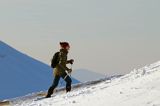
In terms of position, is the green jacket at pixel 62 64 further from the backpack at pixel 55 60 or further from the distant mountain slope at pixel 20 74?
the distant mountain slope at pixel 20 74

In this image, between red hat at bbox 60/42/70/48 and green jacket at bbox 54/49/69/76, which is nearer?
red hat at bbox 60/42/70/48

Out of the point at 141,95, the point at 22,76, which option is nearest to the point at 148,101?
the point at 141,95

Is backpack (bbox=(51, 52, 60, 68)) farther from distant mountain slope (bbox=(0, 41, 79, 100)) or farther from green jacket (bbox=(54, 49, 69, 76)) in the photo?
distant mountain slope (bbox=(0, 41, 79, 100))

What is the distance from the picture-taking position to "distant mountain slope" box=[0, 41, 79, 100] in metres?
69.6

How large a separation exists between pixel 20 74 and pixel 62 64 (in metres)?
58.2

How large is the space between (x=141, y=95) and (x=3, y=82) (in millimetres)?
59627

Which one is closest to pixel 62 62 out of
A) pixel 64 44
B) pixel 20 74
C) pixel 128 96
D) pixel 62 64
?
pixel 62 64

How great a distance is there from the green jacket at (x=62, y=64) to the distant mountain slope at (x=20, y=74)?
4463 centimetres

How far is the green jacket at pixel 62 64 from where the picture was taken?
61.6 ft

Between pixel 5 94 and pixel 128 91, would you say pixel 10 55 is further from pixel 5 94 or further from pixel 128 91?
pixel 128 91

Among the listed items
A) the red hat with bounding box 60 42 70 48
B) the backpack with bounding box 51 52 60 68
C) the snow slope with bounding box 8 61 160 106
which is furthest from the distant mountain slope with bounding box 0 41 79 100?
the snow slope with bounding box 8 61 160 106

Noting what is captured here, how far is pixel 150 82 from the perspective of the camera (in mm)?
14586

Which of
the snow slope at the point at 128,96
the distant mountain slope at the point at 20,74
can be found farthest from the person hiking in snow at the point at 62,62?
the distant mountain slope at the point at 20,74

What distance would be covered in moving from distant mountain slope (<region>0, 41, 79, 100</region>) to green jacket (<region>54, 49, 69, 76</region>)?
146 ft
